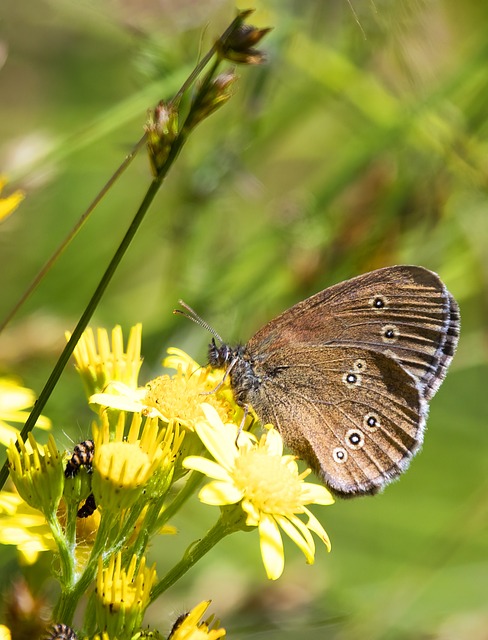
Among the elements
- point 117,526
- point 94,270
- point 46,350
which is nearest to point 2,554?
point 46,350

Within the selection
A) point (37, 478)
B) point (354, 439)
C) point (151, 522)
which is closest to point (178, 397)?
point (151, 522)

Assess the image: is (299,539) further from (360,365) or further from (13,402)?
(360,365)

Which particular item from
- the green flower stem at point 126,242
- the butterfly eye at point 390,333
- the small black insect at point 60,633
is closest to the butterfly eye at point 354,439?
the butterfly eye at point 390,333

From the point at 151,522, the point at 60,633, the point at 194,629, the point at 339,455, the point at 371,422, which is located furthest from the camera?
the point at 371,422

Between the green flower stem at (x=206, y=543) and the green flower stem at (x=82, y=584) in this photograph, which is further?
the green flower stem at (x=206, y=543)

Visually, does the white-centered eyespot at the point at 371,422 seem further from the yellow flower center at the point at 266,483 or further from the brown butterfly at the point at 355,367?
the yellow flower center at the point at 266,483

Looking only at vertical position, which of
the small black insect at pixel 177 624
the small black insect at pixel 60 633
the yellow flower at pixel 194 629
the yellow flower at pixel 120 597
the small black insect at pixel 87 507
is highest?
the small black insect at pixel 87 507
